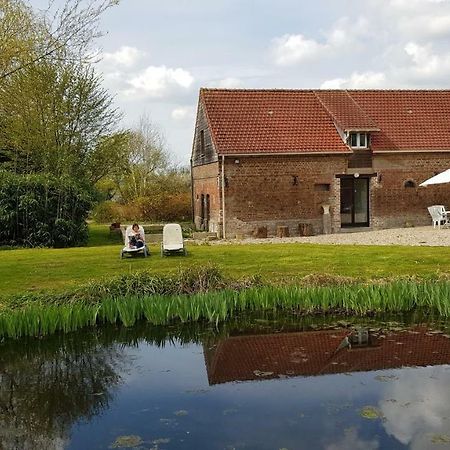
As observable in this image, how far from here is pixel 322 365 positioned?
7.91 m

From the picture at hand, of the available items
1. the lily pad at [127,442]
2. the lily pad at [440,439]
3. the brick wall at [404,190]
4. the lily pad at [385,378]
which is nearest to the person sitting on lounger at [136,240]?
the lily pad at [385,378]

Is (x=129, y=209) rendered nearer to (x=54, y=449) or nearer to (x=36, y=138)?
(x=36, y=138)

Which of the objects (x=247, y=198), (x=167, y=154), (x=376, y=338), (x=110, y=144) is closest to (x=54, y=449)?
(x=376, y=338)

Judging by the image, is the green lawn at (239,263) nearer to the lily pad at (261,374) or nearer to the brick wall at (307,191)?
the lily pad at (261,374)

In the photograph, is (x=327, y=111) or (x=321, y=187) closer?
(x=321, y=187)

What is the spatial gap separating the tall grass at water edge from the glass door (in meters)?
15.0

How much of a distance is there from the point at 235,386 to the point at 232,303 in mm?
3258

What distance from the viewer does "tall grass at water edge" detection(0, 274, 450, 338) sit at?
9.77 meters

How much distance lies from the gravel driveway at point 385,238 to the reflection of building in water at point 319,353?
997cm

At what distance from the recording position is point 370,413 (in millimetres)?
6203

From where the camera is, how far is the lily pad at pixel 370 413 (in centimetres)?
610

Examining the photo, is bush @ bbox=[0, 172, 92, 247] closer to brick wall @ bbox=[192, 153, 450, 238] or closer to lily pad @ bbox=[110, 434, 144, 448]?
brick wall @ bbox=[192, 153, 450, 238]

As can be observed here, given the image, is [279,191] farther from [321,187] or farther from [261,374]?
[261,374]

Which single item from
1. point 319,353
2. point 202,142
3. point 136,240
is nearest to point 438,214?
point 202,142
